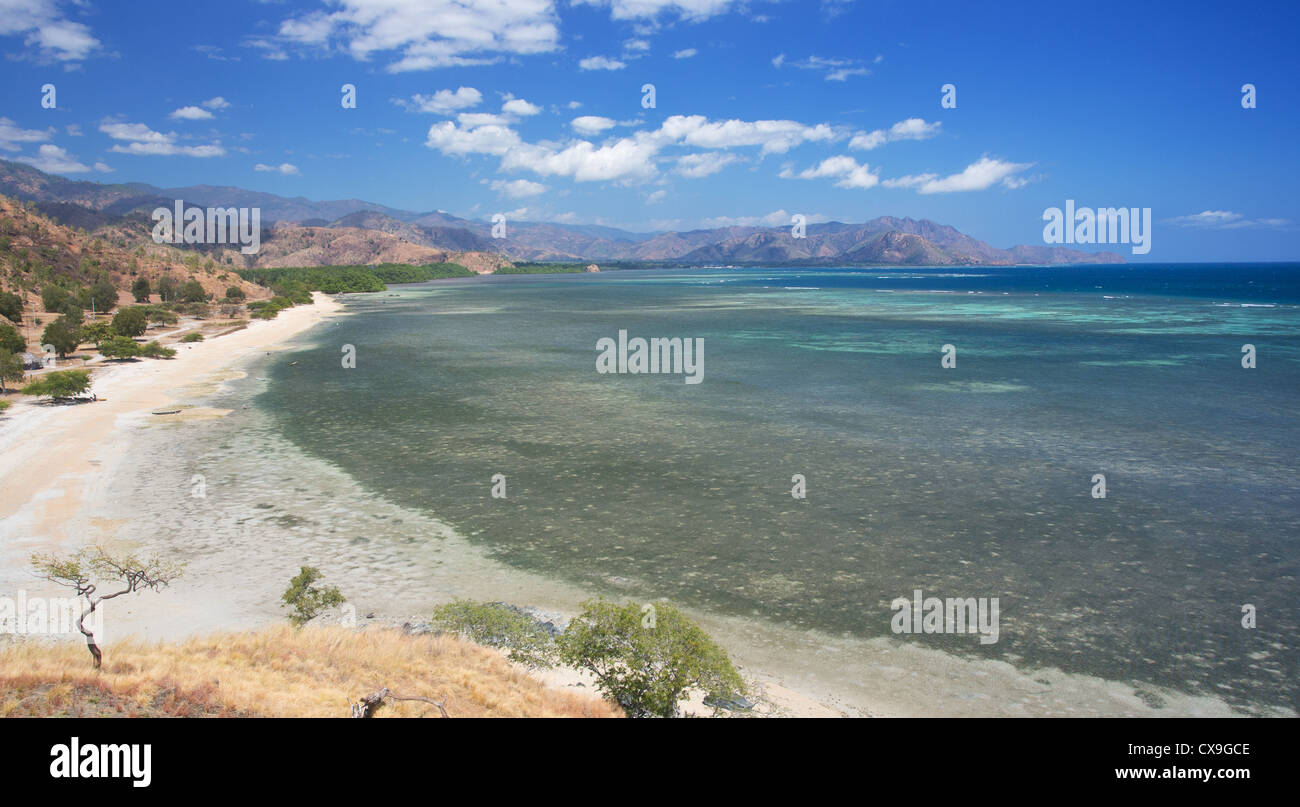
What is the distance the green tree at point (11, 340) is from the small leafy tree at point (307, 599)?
42721mm

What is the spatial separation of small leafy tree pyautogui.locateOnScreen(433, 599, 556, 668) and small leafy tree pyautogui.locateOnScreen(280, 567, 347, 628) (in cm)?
180

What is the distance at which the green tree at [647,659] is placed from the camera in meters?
9.48

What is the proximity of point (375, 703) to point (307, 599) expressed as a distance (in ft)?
15.2

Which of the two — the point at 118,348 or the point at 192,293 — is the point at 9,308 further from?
the point at 192,293

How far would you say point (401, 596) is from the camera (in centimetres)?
1379

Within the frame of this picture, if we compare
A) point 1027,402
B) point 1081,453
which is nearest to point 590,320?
point 1027,402

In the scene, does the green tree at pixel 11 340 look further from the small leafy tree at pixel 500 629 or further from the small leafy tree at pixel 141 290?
the small leafy tree at pixel 500 629

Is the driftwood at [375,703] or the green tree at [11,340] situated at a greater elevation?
the green tree at [11,340]

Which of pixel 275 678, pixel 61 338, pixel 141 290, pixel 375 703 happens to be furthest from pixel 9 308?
pixel 375 703

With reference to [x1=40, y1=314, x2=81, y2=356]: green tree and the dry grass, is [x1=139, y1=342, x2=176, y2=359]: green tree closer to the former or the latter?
[x1=40, y1=314, x2=81, y2=356]: green tree

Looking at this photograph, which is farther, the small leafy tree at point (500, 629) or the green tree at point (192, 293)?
the green tree at point (192, 293)

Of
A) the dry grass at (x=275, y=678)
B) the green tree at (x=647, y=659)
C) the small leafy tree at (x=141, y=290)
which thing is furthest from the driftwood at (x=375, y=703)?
the small leafy tree at (x=141, y=290)
